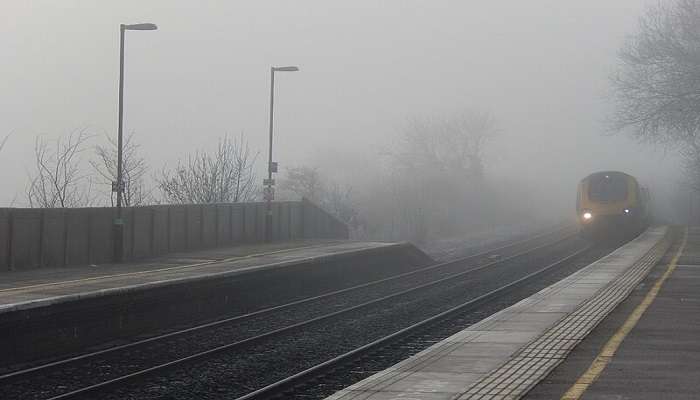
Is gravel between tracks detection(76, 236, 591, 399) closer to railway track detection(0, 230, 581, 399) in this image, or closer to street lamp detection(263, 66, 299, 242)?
railway track detection(0, 230, 581, 399)

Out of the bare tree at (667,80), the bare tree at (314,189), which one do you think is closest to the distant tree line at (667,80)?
the bare tree at (667,80)

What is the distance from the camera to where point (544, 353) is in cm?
1062

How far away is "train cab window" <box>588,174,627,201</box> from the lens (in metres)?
39.3

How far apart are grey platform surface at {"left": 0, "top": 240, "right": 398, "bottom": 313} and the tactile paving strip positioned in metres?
7.24

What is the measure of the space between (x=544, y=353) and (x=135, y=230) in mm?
17686

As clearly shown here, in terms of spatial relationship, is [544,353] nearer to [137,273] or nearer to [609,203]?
[137,273]

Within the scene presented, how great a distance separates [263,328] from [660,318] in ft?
22.2

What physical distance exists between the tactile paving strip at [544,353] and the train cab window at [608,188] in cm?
2218

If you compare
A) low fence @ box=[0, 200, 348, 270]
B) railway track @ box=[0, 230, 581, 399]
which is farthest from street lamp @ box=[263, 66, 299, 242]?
railway track @ box=[0, 230, 581, 399]

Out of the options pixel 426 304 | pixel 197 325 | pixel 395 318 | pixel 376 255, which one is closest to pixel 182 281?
pixel 197 325

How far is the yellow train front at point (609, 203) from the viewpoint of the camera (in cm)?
3931

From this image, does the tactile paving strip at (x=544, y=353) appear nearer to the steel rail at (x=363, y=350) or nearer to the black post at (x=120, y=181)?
the steel rail at (x=363, y=350)

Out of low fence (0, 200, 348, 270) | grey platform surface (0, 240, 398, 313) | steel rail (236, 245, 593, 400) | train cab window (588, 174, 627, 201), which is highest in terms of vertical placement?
train cab window (588, 174, 627, 201)

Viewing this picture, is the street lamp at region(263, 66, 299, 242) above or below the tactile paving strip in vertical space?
above
